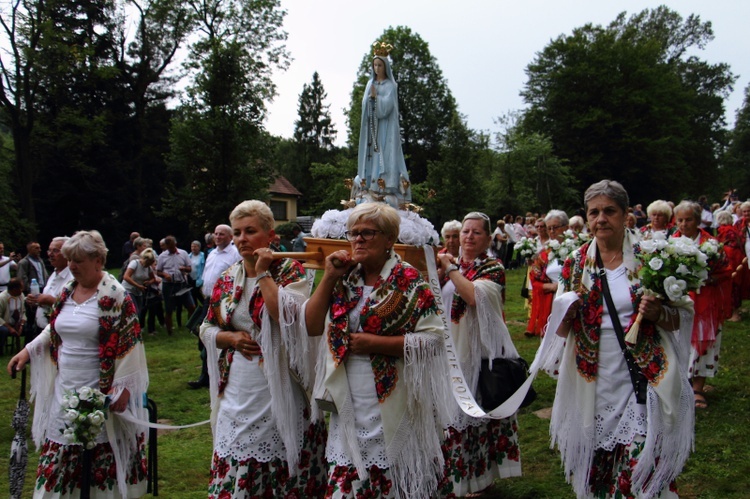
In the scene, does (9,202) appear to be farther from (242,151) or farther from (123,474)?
(123,474)

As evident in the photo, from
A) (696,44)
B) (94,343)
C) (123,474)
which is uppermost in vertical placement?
(696,44)

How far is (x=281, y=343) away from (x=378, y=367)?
74 centimetres

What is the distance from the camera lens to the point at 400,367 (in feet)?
Result: 12.0

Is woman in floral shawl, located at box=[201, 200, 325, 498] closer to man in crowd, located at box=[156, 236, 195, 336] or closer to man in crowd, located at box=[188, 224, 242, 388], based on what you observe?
man in crowd, located at box=[188, 224, 242, 388]

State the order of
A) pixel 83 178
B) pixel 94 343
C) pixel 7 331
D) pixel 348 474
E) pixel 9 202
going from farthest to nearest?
1. pixel 83 178
2. pixel 9 202
3. pixel 7 331
4. pixel 94 343
5. pixel 348 474

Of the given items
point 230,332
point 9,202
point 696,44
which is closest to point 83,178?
point 9,202

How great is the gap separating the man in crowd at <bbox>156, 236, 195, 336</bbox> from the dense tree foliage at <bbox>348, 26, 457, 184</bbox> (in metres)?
31.8

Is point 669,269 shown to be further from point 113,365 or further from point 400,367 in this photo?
point 113,365

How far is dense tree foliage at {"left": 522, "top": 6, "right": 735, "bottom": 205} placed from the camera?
42156 mm

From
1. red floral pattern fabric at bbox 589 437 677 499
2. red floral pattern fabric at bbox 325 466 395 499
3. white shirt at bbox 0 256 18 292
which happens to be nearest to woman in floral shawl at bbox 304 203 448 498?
red floral pattern fabric at bbox 325 466 395 499

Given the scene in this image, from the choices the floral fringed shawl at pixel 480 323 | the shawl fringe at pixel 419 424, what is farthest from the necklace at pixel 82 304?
the floral fringed shawl at pixel 480 323

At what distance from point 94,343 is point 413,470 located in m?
2.53

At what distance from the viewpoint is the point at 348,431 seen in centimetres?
353

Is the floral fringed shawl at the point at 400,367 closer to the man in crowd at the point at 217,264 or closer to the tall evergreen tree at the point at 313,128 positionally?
the man in crowd at the point at 217,264
